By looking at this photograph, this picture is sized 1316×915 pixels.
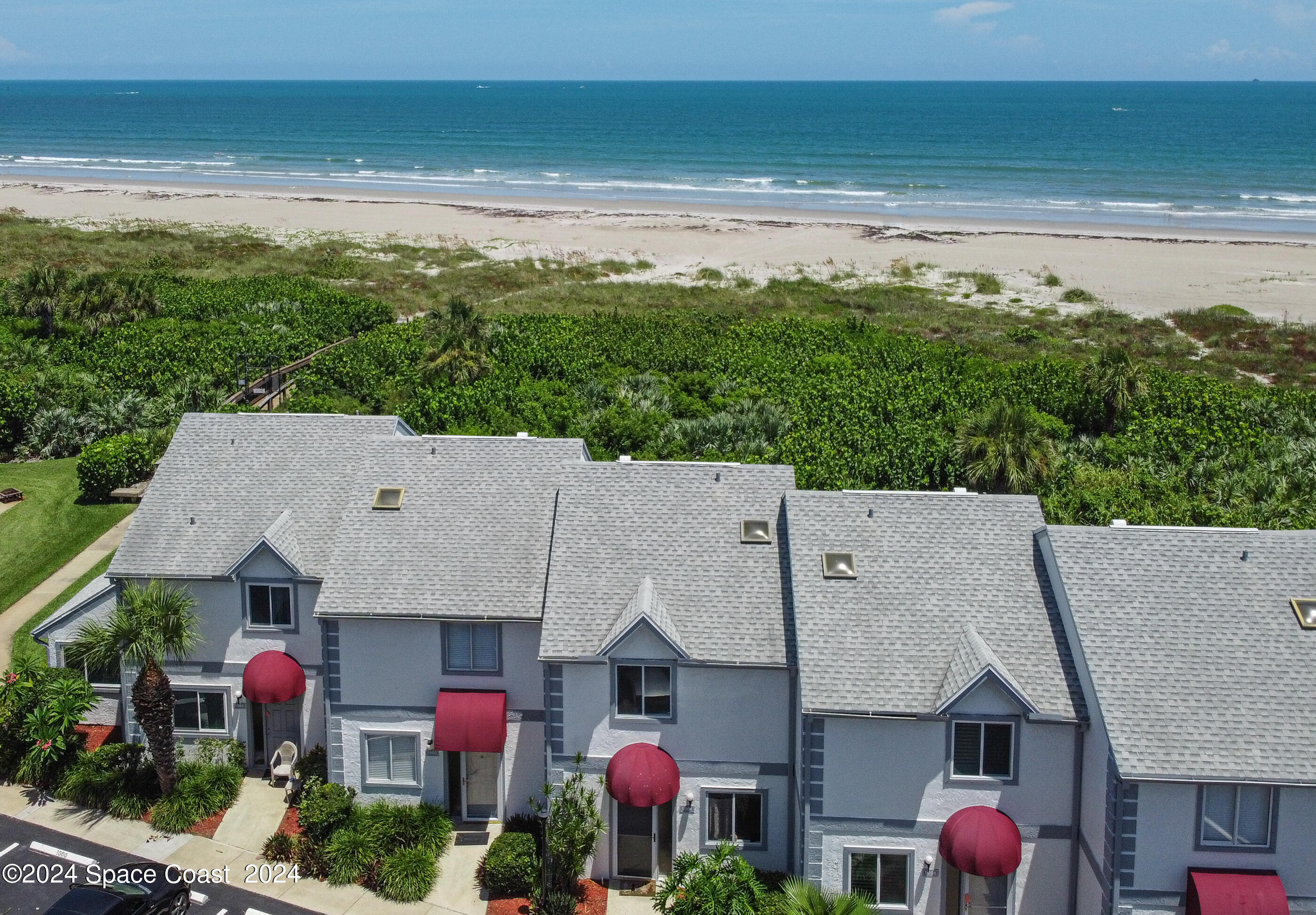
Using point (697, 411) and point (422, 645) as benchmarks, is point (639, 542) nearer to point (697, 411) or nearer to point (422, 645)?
point (422, 645)

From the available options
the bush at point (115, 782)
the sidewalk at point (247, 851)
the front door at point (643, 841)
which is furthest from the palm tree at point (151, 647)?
the front door at point (643, 841)

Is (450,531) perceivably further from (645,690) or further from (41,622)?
(41,622)

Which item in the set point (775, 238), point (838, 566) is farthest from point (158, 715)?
point (775, 238)

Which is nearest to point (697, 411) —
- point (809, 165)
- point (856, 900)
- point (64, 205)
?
point (856, 900)

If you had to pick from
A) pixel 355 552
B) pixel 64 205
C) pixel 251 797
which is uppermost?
pixel 64 205

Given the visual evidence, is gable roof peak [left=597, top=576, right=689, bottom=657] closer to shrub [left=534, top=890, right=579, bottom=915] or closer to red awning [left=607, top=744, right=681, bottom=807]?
red awning [left=607, top=744, right=681, bottom=807]
